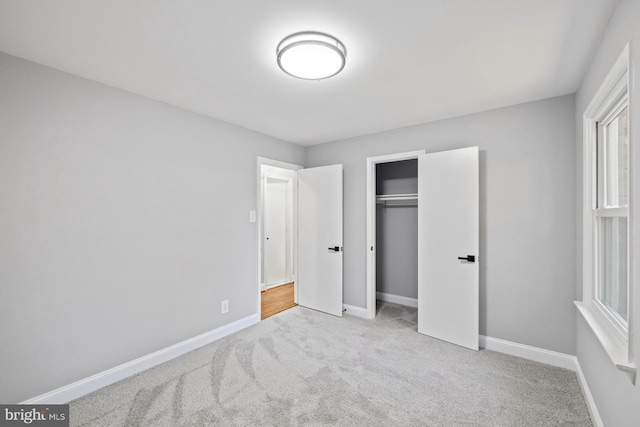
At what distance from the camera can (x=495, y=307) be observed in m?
2.81

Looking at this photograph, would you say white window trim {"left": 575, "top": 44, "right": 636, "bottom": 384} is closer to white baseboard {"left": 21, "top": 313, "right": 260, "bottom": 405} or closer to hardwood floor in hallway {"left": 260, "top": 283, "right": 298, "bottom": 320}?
white baseboard {"left": 21, "top": 313, "right": 260, "bottom": 405}

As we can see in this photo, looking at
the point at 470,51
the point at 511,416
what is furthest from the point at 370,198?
the point at 511,416

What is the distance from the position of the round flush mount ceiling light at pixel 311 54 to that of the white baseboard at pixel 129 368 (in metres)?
2.71

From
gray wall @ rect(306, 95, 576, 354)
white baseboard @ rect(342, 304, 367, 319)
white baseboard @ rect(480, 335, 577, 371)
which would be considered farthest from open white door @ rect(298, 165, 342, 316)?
white baseboard @ rect(480, 335, 577, 371)

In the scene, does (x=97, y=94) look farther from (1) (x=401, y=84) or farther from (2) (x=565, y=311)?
(2) (x=565, y=311)

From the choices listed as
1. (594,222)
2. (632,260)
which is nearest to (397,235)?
(594,222)

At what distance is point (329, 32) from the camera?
65.4 inches

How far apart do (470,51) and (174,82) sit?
7.36ft

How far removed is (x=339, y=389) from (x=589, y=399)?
1754 mm

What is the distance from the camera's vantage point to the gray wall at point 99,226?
6.15 ft

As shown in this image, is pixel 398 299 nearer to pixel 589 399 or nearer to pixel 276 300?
pixel 276 300

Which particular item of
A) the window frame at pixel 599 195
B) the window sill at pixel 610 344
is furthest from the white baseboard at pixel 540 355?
the window frame at pixel 599 195

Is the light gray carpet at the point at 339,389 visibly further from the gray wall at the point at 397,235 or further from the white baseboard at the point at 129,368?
the gray wall at the point at 397,235

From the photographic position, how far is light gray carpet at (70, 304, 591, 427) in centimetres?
186
